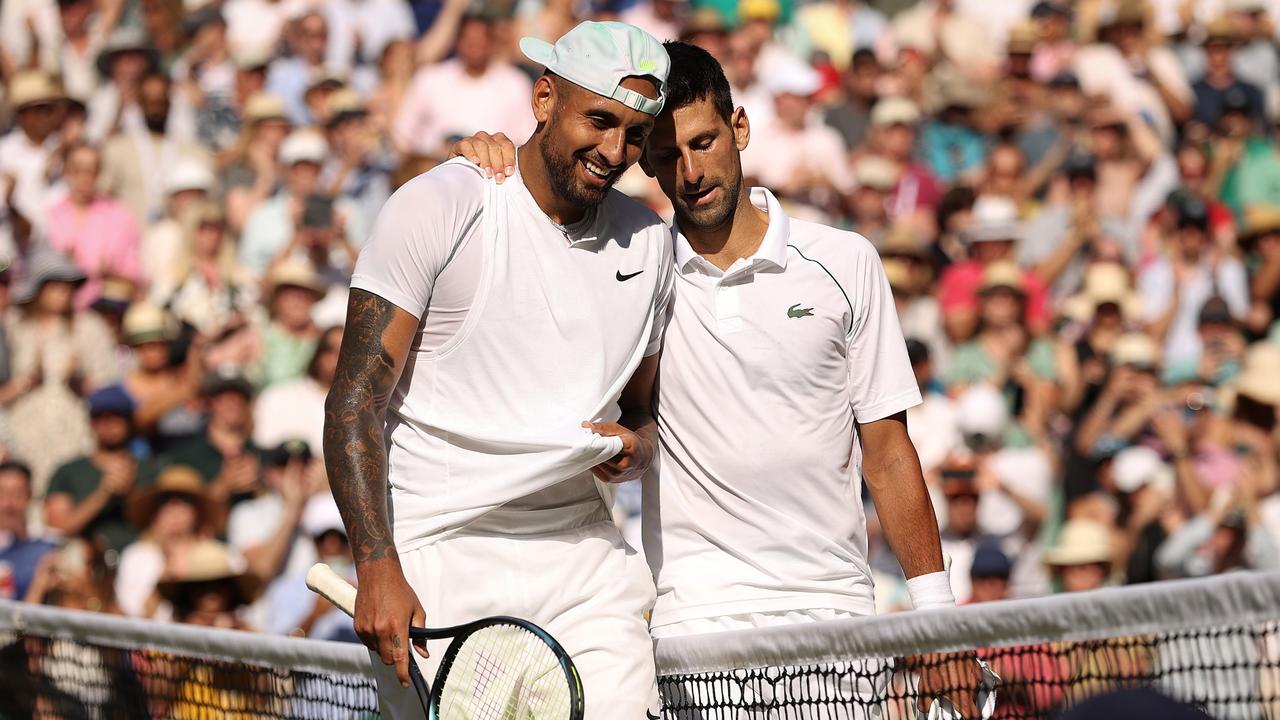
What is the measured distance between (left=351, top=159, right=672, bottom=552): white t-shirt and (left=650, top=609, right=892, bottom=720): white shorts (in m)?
0.61

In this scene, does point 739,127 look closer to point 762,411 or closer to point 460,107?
point 762,411

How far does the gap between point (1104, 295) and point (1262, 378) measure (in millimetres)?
1657

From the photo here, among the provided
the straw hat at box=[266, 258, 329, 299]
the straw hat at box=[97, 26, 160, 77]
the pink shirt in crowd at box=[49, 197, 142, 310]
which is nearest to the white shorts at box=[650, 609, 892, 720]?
the straw hat at box=[266, 258, 329, 299]

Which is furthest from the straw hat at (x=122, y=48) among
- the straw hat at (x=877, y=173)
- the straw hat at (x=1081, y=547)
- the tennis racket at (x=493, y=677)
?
the tennis racket at (x=493, y=677)

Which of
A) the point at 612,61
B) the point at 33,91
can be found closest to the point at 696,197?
the point at 612,61

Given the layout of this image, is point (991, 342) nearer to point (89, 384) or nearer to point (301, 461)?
point (301, 461)

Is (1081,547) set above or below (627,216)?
below

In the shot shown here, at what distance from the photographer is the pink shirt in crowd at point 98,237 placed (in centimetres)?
1257

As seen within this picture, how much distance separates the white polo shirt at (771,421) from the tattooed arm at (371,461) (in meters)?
1.05

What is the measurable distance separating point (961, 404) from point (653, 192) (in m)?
3.02

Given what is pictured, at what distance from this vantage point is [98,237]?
12641 millimetres

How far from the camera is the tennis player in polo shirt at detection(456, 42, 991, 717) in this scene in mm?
5148

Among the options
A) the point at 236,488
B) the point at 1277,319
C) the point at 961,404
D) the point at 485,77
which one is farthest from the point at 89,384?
the point at 1277,319

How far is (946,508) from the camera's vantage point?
9.61 metres
